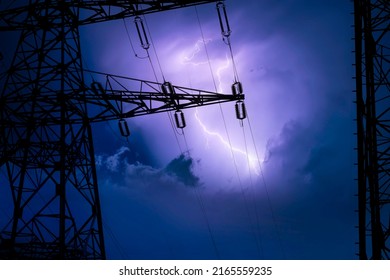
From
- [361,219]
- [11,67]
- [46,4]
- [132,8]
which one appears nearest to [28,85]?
[11,67]

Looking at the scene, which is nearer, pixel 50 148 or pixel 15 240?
pixel 15 240

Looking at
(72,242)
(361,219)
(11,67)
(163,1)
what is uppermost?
(163,1)

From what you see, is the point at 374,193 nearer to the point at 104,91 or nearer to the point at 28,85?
the point at 104,91
